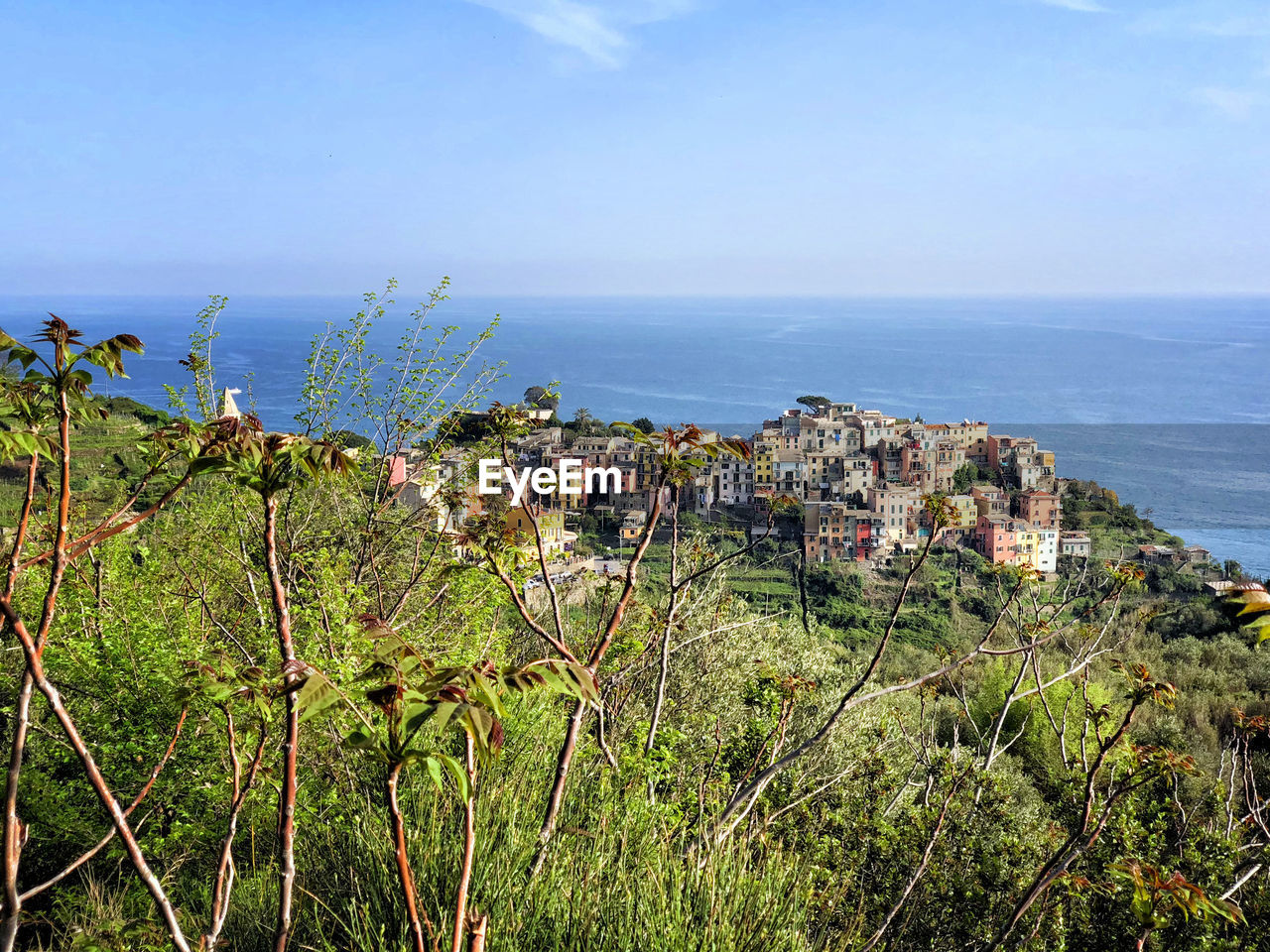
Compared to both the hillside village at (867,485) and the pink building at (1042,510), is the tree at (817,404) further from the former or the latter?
the pink building at (1042,510)

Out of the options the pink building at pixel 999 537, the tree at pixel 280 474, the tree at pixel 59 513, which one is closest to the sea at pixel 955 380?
the pink building at pixel 999 537

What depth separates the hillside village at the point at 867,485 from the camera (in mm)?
32688

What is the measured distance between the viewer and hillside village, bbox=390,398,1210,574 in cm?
3269

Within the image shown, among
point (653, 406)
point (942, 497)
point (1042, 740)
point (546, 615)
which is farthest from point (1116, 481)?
point (942, 497)

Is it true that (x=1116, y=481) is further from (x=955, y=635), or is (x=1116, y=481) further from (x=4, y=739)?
(x=4, y=739)

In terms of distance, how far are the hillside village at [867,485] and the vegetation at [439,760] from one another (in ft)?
79.1

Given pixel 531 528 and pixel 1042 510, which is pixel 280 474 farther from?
pixel 1042 510

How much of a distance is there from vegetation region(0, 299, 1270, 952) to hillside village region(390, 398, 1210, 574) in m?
24.1

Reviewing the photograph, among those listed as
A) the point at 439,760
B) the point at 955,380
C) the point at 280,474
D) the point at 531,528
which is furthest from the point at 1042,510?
the point at 955,380

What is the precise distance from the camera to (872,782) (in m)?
3.98

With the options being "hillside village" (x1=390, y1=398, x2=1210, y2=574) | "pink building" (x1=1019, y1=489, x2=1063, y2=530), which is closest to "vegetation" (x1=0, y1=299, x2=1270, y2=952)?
"hillside village" (x1=390, y1=398, x2=1210, y2=574)

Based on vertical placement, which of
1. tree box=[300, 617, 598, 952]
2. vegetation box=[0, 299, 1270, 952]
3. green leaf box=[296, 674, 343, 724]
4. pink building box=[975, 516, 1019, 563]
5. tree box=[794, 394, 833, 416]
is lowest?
pink building box=[975, 516, 1019, 563]

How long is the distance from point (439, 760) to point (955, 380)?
97.9 m

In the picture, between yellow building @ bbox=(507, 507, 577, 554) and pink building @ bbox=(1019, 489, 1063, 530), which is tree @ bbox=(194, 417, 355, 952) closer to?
yellow building @ bbox=(507, 507, 577, 554)
